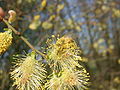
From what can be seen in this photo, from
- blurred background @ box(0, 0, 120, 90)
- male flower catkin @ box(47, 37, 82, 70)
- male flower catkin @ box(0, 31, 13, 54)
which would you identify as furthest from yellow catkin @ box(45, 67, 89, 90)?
male flower catkin @ box(0, 31, 13, 54)

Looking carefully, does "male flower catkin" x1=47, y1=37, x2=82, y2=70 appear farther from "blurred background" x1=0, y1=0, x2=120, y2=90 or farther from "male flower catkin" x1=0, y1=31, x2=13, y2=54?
"male flower catkin" x1=0, y1=31, x2=13, y2=54

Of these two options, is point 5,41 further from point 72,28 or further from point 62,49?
point 72,28

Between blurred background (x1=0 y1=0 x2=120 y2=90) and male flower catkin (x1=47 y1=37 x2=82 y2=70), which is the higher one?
blurred background (x1=0 y1=0 x2=120 y2=90)

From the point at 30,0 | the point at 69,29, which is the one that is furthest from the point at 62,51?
the point at 69,29

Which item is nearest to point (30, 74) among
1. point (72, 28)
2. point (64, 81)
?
point (64, 81)

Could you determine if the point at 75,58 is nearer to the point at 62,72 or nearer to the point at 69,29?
the point at 62,72

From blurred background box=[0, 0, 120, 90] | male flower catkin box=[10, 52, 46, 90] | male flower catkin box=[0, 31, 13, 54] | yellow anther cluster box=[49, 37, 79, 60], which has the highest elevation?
blurred background box=[0, 0, 120, 90]

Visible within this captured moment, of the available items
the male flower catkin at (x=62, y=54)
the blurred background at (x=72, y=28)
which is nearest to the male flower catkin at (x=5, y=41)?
the blurred background at (x=72, y=28)

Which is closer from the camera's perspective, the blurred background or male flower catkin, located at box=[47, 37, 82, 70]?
male flower catkin, located at box=[47, 37, 82, 70]
